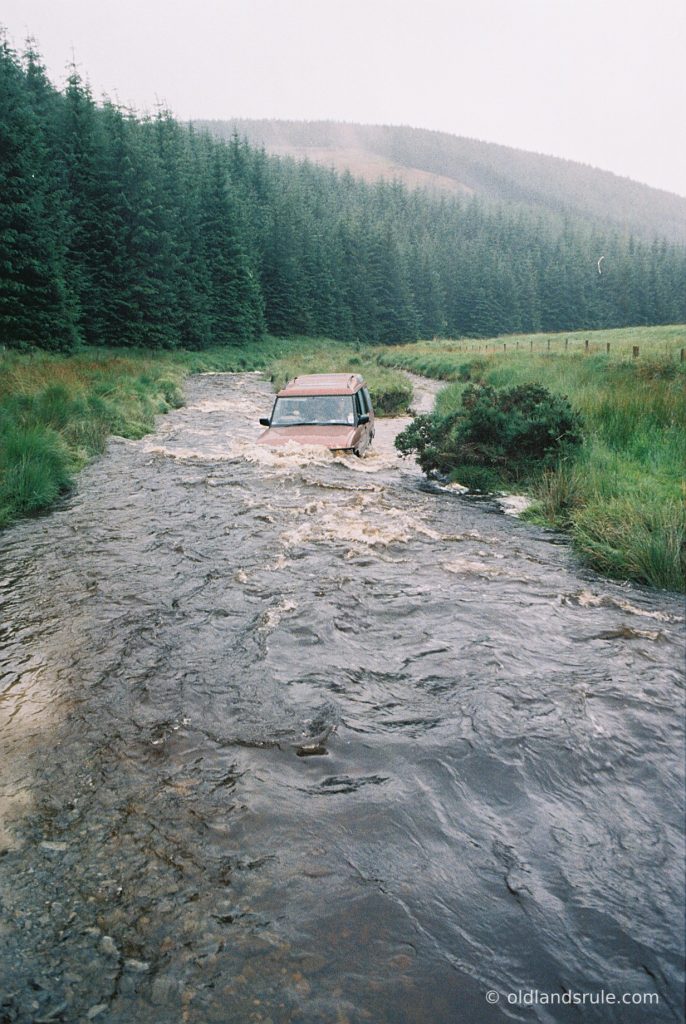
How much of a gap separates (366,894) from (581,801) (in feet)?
4.37

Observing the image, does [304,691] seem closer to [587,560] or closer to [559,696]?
[559,696]

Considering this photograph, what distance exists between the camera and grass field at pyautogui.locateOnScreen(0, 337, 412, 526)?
369 inches

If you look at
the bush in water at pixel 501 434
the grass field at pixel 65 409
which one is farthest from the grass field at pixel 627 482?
the grass field at pixel 65 409

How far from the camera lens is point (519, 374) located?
2111 cm

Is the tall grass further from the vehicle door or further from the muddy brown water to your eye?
the vehicle door

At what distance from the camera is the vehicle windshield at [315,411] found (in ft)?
38.0

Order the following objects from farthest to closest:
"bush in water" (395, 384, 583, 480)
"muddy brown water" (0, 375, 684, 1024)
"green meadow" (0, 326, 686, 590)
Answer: "bush in water" (395, 384, 583, 480) < "green meadow" (0, 326, 686, 590) < "muddy brown water" (0, 375, 684, 1024)

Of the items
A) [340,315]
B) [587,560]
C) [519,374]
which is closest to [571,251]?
[340,315]

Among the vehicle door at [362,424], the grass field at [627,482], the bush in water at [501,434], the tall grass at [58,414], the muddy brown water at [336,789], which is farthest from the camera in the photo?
the vehicle door at [362,424]

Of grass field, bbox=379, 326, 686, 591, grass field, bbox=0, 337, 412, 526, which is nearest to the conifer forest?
grass field, bbox=0, 337, 412, 526

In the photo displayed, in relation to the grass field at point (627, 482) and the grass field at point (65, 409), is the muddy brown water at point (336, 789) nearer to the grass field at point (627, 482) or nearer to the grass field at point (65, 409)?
the grass field at point (627, 482)

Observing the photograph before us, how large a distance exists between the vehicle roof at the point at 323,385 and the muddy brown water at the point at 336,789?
5.21m

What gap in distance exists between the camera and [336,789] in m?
3.54

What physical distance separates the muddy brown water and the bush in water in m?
3.65
